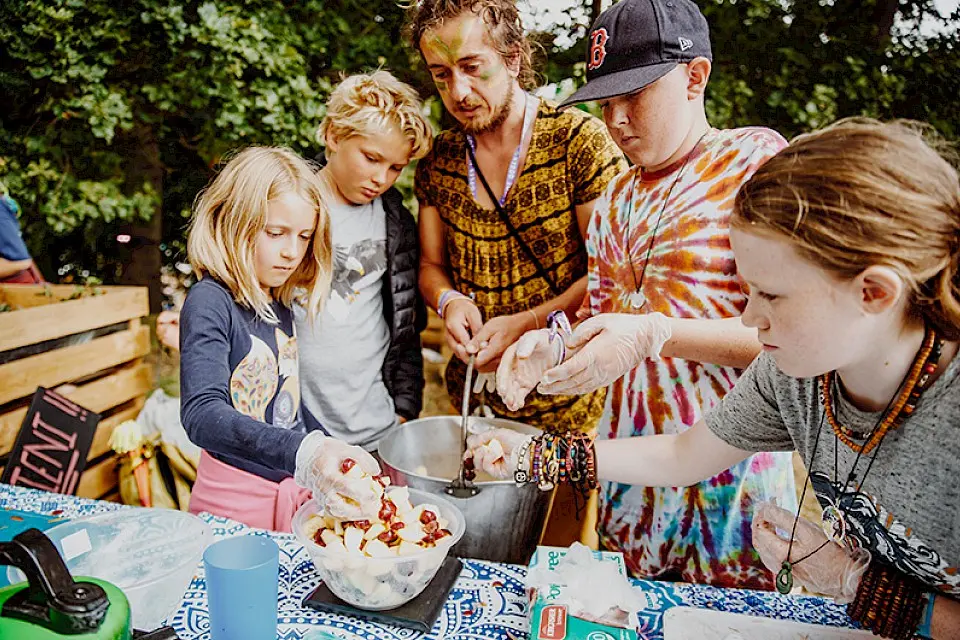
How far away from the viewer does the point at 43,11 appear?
10.8 ft

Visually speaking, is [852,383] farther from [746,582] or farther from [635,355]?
[746,582]

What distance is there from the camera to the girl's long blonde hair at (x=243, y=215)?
1699 mm

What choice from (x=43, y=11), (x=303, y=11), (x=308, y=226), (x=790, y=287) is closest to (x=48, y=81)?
(x=43, y=11)

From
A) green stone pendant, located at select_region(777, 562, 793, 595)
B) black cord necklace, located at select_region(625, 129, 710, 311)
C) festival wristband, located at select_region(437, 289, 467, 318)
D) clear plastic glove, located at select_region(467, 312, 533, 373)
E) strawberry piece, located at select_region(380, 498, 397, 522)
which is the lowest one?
green stone pendant, located at select_region(777, 562, 793, 595)

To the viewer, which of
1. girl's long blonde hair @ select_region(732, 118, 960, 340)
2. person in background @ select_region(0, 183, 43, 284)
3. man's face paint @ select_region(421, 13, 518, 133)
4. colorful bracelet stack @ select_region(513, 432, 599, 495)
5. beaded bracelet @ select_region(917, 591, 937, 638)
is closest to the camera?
girl's long blonde hair @ select_region(732, 118, 960, 340)

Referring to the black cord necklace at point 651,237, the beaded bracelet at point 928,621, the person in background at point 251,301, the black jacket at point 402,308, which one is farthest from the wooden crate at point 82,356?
the beaded bracelet at point 928,621

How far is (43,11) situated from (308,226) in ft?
8.60

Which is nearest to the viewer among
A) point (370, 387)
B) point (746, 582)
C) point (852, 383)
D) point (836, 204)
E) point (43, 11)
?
point (836, 204)

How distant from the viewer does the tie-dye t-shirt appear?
151cm

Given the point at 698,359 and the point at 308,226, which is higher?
the point at 308,226

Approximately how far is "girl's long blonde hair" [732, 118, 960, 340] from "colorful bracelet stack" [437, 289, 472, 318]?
1207 mm

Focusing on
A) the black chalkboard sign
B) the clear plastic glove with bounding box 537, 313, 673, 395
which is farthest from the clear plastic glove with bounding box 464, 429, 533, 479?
the black chalkboard sign

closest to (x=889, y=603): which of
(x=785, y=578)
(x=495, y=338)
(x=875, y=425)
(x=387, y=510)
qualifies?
(x=785, y=578)

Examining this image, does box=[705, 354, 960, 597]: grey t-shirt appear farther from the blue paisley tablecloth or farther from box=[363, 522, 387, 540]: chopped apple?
box=[363, 522, 387, 540]: chopped apple
